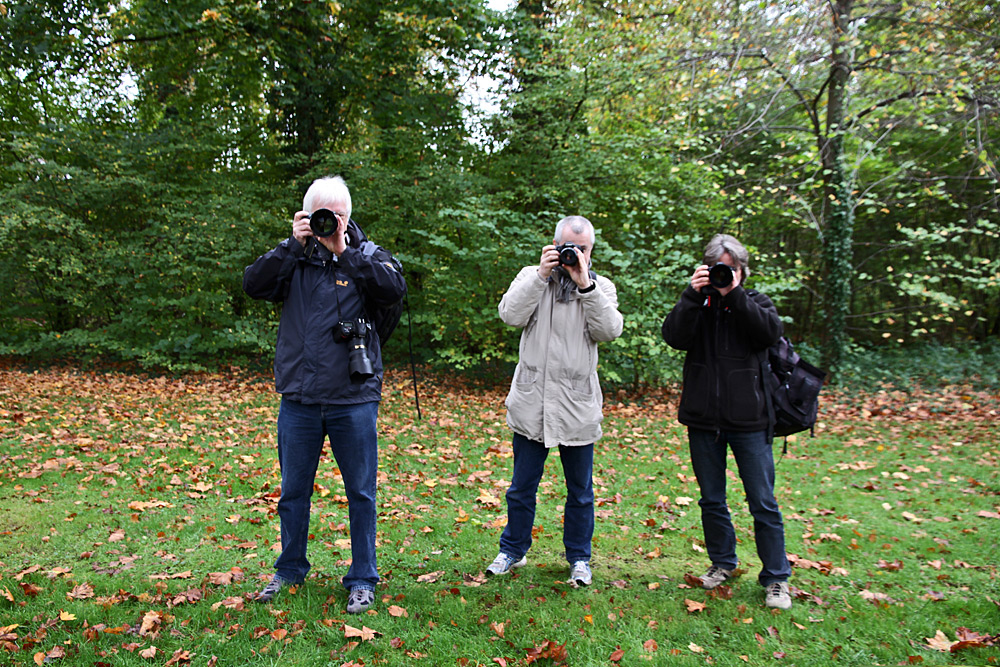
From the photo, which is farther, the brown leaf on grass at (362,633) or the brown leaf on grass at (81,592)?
the brown leaf on grass at (81,592)

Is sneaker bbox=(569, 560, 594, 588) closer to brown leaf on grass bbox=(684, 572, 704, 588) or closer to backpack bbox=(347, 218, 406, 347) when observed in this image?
brown leaf on grass bbox=(684, 572, 704, 588)

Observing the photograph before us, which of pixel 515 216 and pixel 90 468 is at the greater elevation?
pixel 515 216

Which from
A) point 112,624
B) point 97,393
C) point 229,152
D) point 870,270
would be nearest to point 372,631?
point 112,624

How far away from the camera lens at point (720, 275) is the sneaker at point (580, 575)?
1612mm

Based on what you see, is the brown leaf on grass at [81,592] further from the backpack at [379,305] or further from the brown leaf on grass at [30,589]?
the backpack at [379,305]

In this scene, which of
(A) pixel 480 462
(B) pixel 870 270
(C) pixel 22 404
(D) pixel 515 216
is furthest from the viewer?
(B) pixel 870 270

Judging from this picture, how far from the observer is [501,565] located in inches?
136

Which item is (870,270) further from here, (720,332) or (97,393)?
(97,393)

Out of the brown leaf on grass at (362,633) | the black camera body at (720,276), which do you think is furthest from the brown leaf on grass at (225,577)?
the black camera body at (720,276)

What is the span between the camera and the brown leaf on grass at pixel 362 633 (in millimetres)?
2686

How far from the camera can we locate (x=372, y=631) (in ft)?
8.92

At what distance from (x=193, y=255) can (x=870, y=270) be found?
537 inches

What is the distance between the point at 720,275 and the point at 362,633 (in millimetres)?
2307

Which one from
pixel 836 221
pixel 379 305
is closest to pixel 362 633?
pixel 379 305
